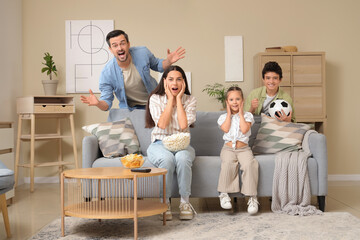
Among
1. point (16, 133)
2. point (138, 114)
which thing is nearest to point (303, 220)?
point (138, 114)

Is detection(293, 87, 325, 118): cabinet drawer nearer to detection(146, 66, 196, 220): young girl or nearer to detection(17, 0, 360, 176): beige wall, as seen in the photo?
detection(17, 0, 360, 176): beige wall

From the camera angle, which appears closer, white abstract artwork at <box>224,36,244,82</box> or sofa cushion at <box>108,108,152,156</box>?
sofa cushion at <box>108,108,152,156</box>

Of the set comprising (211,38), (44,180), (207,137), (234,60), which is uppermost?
(211,38)

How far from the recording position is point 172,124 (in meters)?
3.41

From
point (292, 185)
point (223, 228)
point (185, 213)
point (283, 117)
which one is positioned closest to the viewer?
point (223, 228)

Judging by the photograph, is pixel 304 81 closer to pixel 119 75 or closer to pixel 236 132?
pixel 236 132

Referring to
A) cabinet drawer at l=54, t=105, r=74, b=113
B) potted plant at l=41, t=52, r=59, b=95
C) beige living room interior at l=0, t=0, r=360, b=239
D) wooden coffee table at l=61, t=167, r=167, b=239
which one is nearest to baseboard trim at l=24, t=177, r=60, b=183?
beige living room interior at l=0, t=0, r=360, b=239

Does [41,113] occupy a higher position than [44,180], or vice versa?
[41,113]

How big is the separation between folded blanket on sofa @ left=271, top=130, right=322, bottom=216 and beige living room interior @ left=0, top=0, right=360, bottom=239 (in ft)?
7.14

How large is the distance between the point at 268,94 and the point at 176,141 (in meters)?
1.17

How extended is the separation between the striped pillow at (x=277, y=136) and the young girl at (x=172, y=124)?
637 mm

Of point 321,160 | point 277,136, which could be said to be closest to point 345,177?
point 277,136

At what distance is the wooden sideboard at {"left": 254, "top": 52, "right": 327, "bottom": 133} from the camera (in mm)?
5066

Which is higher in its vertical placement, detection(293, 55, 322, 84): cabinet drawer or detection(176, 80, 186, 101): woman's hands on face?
detection(293, 55, 322, 84): cabinet drawer
